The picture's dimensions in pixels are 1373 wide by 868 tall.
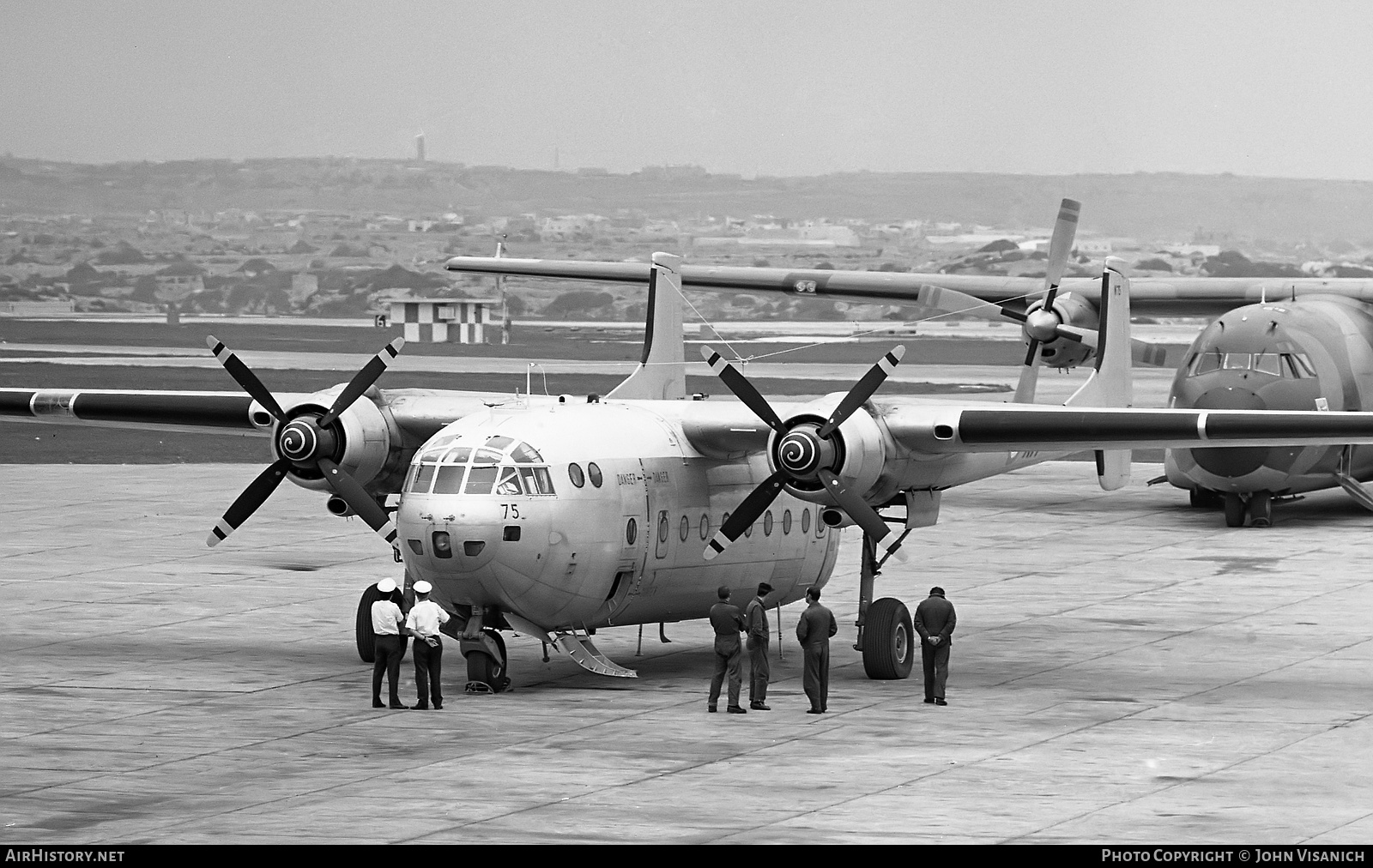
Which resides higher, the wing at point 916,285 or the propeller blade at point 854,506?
the wing at point 916,285

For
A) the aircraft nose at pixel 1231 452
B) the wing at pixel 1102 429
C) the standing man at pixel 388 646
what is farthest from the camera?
the aircraft nose at pixel 1231 452

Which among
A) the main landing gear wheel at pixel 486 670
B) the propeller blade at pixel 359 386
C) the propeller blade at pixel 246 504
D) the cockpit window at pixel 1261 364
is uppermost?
the propeller blade at pixel 359 386

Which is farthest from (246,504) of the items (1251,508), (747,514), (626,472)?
(1251,508)

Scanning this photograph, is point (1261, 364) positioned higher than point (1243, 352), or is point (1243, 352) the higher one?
point (1243, 352)

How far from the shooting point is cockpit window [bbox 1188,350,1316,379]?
3497 cm

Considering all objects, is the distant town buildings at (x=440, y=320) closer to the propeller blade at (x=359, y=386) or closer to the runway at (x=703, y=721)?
the runway at (x=703, y=721)

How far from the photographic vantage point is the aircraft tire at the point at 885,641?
21.6 m

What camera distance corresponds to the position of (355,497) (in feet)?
73.2

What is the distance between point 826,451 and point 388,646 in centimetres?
506

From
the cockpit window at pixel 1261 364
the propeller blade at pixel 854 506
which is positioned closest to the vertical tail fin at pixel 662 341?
the propeller blade at pixel 854 506

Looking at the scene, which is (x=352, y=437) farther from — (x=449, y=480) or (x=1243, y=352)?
(x=1243, y=352)

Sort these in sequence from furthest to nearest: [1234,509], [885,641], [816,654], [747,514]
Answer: [1234,509]
[885,641]
[747,514]
[816,654]

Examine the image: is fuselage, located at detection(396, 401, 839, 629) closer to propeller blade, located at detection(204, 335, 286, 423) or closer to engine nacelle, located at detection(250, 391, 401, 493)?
engine nacelle, located at detection(250, 391, 401, 493)
